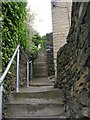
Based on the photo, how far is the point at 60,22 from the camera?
8352 mm

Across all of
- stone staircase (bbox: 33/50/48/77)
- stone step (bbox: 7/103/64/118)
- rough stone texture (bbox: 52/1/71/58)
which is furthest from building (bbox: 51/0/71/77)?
stone step (bbox: 7/103/64/118)

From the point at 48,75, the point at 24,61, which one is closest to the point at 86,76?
the point at 24,61

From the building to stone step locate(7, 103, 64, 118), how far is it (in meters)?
4.60

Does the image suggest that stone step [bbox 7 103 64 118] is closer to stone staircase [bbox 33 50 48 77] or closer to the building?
the building

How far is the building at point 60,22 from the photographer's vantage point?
823 cm

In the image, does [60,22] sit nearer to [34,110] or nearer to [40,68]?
[40,68]

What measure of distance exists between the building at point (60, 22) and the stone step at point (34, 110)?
4.60 meters

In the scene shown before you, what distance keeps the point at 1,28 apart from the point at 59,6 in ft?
16.8

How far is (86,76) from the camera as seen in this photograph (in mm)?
2430

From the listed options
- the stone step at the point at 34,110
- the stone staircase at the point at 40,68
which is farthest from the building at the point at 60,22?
the stone step at the point at 34,110

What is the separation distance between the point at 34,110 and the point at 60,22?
5187 millimetres

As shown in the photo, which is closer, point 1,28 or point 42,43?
point 1,28

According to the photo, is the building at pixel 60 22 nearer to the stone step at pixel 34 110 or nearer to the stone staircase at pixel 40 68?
the stone staircase at pixel 40 68

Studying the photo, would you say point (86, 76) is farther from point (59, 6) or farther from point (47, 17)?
point (47, 17)
